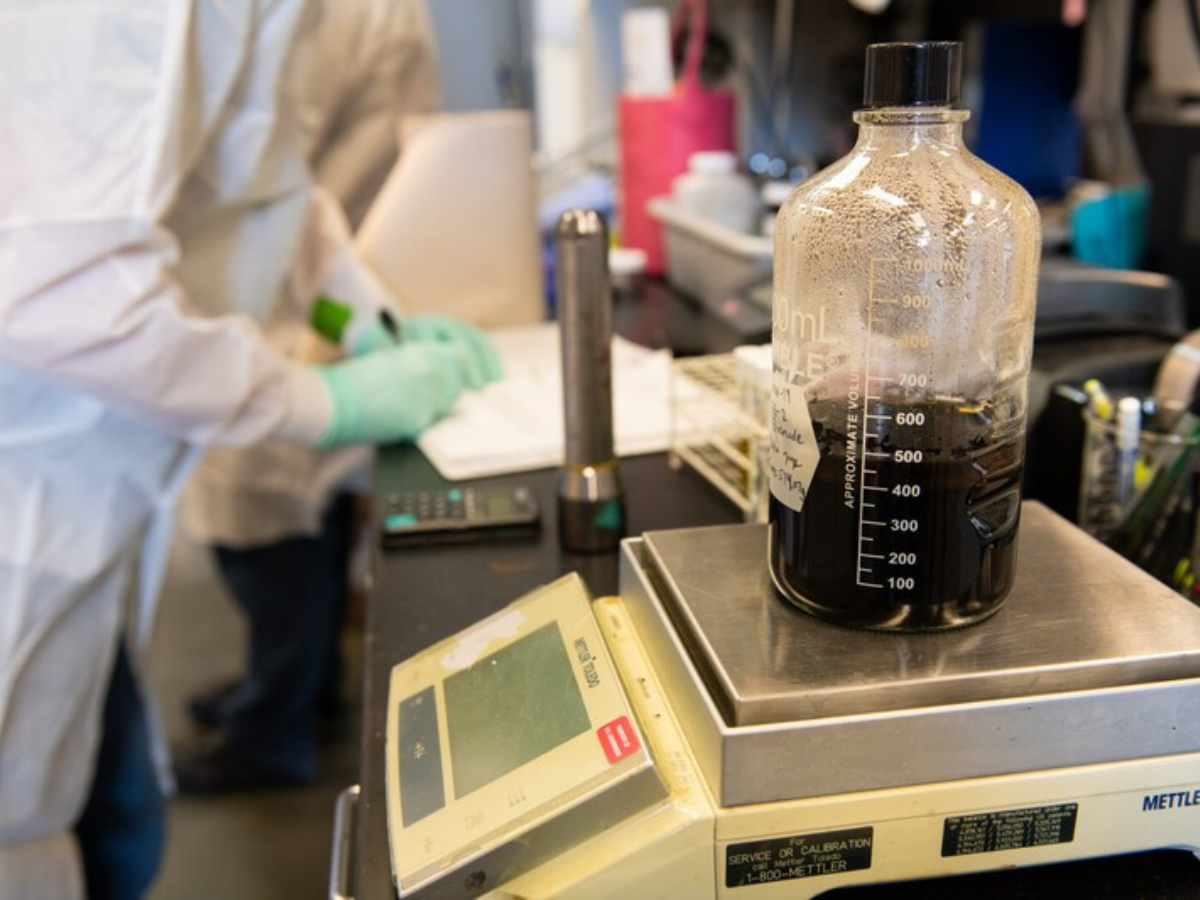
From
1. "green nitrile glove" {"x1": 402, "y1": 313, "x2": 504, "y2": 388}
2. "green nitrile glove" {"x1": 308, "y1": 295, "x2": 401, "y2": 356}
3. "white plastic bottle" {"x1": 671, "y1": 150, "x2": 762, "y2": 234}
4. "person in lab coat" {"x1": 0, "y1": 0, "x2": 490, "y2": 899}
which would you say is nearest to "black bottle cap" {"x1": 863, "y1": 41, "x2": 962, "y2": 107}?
"person in lab coat" {"x1": 0, "y1": 0, "x2": 490, "y2": 899}

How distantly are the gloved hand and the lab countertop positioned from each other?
0.03 m

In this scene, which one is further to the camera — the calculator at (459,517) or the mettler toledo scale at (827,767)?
the calculator at (459,517)

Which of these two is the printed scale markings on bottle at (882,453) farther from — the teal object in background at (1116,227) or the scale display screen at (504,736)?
the teal object in background at (1116,227)

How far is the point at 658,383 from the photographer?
4.23 feet

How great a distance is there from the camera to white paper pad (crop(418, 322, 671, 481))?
3.67ft

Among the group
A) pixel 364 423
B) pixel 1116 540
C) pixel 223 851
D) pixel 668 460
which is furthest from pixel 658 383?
pixel 223 851

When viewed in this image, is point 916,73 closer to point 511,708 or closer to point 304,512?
point 511,708

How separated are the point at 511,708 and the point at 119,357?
2.08ft

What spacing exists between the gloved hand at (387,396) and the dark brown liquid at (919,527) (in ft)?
2.23

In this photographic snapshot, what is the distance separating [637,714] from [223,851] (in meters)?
1.61

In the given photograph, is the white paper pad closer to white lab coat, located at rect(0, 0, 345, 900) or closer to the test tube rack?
the test tube rack

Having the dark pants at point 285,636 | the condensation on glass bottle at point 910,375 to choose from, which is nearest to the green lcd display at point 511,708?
the condensation on glass bottle at point 910,375

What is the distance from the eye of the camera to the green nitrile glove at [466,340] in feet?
4.45

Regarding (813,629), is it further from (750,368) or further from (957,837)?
(750,368)
